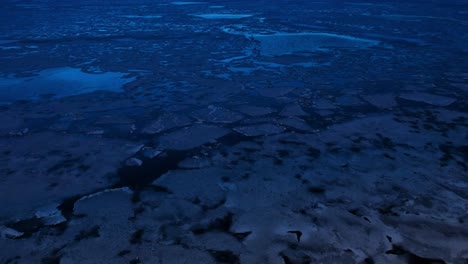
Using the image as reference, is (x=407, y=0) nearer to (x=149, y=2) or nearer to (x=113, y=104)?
(x=149, y=2)

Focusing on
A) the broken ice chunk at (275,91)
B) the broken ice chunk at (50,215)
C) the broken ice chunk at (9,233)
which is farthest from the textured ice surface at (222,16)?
the broken ice chunk at (9,233)

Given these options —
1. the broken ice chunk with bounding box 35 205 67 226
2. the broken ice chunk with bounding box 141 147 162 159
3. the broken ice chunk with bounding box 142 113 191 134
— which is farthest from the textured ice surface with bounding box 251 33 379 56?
the broken ice chunk with bounding box 35 205 67 226

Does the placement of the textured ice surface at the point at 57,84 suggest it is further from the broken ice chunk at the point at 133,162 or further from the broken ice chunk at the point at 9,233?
the broken ice chunk at the point at 9,233

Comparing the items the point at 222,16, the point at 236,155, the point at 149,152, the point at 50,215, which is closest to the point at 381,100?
the point at 236,155

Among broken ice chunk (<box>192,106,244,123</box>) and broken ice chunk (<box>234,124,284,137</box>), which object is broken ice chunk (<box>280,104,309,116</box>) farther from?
broken ice chunk (<box>192,106,244,123</box>)

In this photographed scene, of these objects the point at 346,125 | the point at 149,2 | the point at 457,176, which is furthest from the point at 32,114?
the point at 149,2

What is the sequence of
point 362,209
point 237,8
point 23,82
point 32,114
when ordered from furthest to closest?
1. point 237,8
2. point 23,82
3. point 32,114
4. point 362,209
